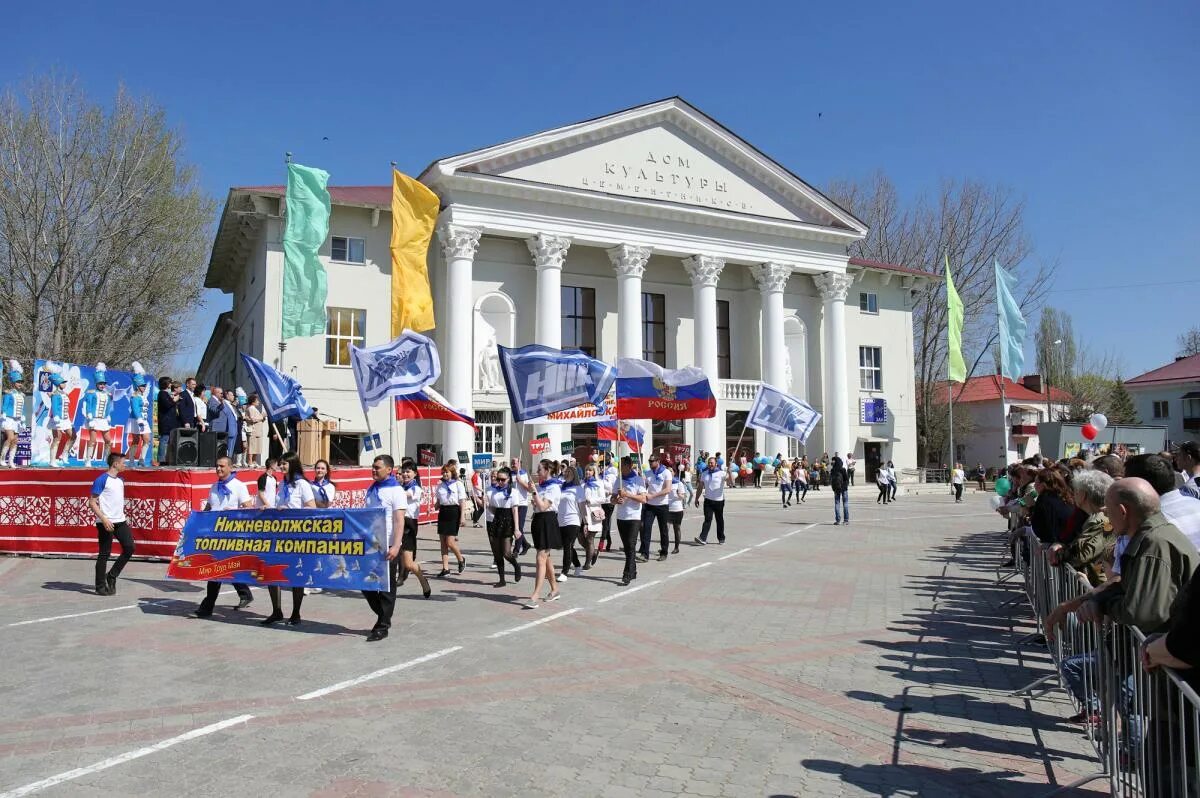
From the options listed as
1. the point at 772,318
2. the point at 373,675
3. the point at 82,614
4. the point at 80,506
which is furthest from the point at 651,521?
the point at 772,318

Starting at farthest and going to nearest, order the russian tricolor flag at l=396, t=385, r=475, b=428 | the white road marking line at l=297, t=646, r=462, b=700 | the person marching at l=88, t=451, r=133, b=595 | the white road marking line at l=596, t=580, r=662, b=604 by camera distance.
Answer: the russian tricolor flag at l=396, t=385, r=475, b=428
the white road marking line at l=596, t=580, r=662, b=604
the person marching at l=88, t=451, r=133, b=595
the white road marking line at l=297, t=646, r=462, b=700

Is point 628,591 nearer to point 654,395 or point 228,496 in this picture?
point 654,395

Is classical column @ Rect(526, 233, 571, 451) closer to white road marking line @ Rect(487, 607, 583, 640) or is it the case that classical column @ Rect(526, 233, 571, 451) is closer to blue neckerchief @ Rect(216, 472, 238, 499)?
blue neckerchief @ Rect(216, 472, 238, 499)

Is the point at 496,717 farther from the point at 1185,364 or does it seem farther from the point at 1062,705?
the point at 1185,364

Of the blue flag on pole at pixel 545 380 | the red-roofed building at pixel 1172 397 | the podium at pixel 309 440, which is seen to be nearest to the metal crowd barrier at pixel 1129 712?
the blue flag on pole at pixel 545 380

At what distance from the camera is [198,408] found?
1794cm

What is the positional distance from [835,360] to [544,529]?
33.1 m

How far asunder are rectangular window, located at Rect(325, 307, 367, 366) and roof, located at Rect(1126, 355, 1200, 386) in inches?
2346

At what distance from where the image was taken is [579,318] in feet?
126

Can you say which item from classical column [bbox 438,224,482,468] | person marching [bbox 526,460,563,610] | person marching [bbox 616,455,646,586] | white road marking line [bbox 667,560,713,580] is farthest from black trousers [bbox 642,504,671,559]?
classical column [bbox 438,224,482,468]

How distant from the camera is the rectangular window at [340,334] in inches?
1283

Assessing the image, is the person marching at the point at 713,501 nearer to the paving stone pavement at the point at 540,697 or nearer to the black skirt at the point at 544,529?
the paving stone pavement at the point at 540,697

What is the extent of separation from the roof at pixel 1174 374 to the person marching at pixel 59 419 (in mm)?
69333

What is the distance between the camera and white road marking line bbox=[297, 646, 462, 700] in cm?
671
